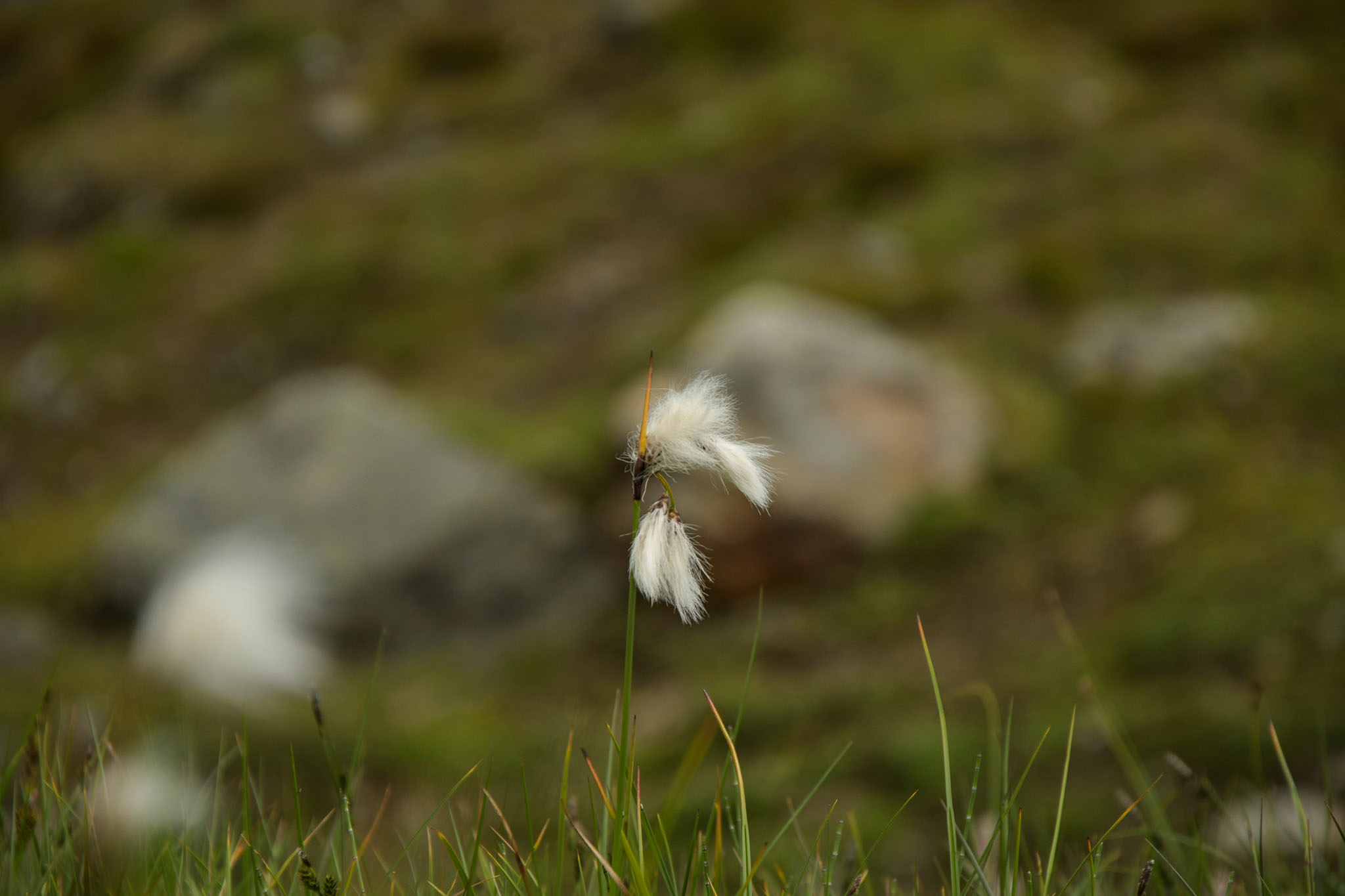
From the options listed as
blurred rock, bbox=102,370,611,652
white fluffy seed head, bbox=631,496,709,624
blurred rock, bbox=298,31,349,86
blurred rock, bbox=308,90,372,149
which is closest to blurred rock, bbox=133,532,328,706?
white fluffy seed head, bbox=631,496,709,624

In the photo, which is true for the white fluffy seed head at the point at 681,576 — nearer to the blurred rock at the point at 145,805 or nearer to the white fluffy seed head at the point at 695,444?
the white fluffy seed head at the point at 695,444

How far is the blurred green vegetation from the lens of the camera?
5246 mm

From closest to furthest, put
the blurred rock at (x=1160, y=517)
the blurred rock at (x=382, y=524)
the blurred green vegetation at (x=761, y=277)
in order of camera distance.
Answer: the blurred green vegetation at (x=761, y=277)
the blurred rock at (x=1160, y=517)
the blurred rock at (x=382, y=524)

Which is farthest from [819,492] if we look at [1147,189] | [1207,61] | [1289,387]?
[1207,61]

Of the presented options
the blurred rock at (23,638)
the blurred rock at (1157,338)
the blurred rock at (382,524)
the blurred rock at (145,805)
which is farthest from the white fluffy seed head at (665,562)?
the blurred rock at (1157,338)

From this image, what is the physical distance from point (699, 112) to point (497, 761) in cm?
994

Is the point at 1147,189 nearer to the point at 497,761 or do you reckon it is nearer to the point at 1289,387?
the point at 1289,387

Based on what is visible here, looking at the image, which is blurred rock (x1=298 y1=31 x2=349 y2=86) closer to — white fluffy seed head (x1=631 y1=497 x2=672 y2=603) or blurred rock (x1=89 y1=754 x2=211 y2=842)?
blurred rock (x1=89 y1=754 x2=211 y2=842)

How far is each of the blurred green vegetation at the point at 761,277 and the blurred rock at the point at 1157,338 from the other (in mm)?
177

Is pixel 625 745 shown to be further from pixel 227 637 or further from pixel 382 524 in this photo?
pixel 382 524

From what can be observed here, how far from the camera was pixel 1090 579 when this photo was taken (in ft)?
19.4

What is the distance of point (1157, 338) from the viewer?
753 centimetres

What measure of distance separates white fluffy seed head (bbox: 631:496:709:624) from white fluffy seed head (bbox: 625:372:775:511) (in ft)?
0.21

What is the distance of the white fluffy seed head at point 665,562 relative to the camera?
4.25 ft
